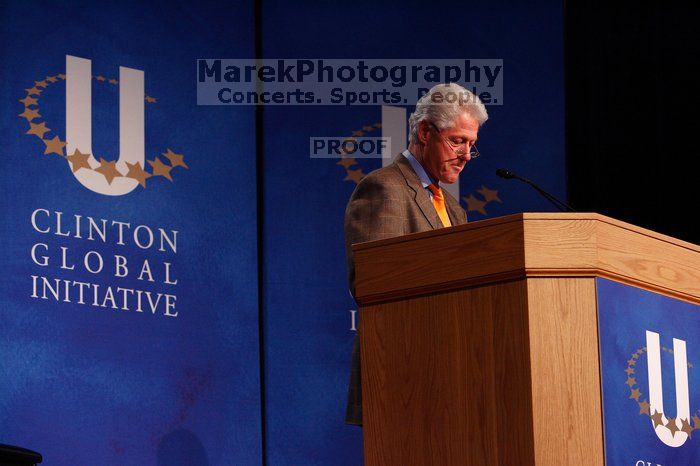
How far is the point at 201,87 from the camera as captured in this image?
443 cm

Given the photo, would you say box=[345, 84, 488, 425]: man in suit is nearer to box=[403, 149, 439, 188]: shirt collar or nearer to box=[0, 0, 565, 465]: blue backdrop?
box=[403, 149, 439, 188]: shirt collar

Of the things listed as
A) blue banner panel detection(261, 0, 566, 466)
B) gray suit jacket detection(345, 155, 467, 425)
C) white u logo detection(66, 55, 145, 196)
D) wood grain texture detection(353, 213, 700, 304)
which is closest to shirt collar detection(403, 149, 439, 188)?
gray suit jacket detection(345, 155, 467, 425)

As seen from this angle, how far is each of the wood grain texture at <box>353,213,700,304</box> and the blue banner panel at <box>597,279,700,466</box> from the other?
5 cm

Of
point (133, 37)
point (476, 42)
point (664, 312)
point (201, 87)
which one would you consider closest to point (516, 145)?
point (476, 42)

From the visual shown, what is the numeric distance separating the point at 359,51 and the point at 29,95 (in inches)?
51.2

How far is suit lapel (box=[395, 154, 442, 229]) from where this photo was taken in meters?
3.16

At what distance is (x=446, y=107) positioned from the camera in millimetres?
3398

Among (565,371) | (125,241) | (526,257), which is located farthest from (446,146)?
(125,241)

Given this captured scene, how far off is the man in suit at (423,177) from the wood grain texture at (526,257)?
380mm

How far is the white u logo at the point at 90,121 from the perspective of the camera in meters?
4.14

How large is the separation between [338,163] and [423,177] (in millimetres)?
1237

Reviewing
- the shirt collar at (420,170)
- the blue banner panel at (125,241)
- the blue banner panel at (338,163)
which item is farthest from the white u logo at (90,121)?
the shirt collar at (420,170)

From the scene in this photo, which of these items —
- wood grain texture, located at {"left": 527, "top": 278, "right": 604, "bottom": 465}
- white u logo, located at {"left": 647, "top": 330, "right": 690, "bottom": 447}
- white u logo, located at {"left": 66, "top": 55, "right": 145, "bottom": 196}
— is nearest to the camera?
wood grain texture, located at {"left": 527, "top": 278, "right": 604, "bottom": 465}

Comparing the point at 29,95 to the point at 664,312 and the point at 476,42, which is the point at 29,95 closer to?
the point at 476,42
